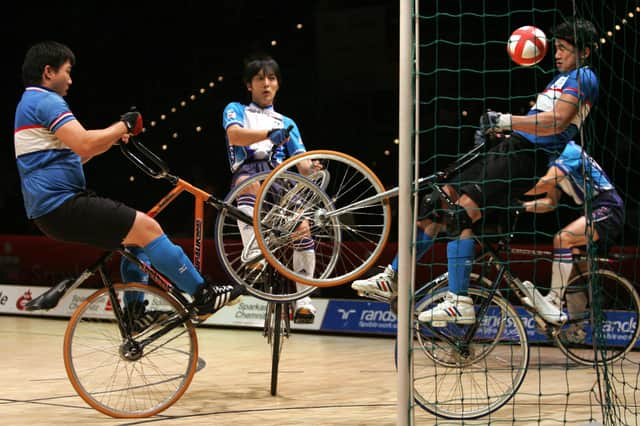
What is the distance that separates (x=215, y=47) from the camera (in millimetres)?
10859

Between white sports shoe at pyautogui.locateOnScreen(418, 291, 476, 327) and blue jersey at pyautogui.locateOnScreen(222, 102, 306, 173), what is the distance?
1.41 meters

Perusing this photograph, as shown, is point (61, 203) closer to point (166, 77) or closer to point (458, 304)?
point (458, 304)

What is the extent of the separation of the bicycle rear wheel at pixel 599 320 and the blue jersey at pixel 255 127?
1863mm

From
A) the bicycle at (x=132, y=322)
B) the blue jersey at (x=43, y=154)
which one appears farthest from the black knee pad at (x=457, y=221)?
the blue jersey at (x=43, y=154)

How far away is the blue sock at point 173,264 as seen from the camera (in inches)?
177

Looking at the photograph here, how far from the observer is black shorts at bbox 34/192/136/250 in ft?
14.3

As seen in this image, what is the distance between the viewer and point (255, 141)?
16.6ft

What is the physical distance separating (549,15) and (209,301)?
18.3ft

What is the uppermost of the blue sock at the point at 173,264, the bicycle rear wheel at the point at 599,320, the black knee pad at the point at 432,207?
the black knee pad at the point at 432,207

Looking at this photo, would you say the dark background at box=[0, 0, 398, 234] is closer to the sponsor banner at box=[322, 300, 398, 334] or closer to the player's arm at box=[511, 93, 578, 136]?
the sponsor banner at box=[322, 300, 398, 334]

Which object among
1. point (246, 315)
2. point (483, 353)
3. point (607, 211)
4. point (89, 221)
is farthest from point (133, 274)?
point (246, 315)

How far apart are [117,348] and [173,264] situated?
0.68 m

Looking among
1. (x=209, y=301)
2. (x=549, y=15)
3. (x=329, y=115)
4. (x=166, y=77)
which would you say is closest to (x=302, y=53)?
(x=329, y=115)

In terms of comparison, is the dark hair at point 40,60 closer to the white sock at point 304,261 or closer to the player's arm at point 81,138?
the player's arm at point 81,138
